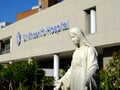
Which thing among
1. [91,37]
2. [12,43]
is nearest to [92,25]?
[91,37]

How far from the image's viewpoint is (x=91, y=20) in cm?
3139

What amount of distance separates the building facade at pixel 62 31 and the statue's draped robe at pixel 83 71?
20.8m

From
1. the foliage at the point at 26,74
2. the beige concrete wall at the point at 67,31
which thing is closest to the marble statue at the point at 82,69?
the beige concrete wall at the point at 67,31

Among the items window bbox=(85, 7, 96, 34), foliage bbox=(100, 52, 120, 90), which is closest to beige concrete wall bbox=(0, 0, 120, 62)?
window bbox=(85, 7, 96, 34)

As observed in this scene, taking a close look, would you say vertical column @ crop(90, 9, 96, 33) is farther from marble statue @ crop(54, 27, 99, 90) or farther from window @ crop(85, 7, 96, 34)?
marble statue @ crop(54, 27, 99, 90)

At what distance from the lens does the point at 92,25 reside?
31.2 m

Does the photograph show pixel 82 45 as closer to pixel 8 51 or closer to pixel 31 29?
pixel 31 29

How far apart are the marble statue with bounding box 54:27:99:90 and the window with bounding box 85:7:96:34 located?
77.9 ft

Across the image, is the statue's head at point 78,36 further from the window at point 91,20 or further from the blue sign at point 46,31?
the blue sign at point 46,31

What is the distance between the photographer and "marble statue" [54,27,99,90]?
22.0 ft

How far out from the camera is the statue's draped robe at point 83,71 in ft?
21.9

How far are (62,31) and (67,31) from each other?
156 cm

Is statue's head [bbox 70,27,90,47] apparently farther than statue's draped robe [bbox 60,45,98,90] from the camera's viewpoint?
Yes

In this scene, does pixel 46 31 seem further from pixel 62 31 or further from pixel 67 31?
pixel 67 31
